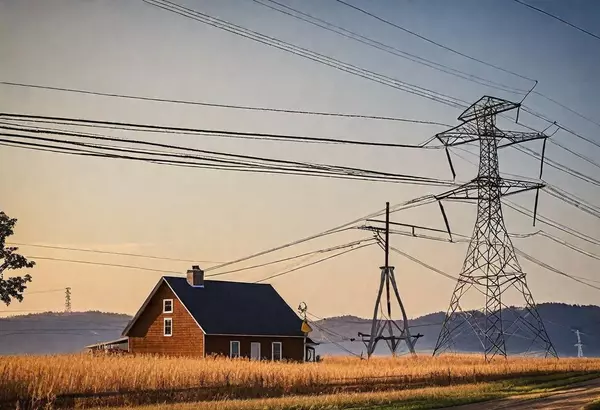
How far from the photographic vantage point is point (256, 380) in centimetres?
3797

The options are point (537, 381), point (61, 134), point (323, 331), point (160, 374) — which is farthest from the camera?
point (323, 331)

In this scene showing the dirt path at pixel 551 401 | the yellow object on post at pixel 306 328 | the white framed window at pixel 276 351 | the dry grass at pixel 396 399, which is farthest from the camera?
the yellow object on post at pixel 306 328

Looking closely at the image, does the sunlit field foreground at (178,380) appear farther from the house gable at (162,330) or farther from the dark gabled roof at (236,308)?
the house gable at (162,330)

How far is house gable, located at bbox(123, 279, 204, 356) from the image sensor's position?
56.9 metres

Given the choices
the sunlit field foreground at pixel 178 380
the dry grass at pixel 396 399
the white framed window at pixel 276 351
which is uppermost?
the white framed window at pixel 276 351

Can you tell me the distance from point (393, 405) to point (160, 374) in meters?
9.98

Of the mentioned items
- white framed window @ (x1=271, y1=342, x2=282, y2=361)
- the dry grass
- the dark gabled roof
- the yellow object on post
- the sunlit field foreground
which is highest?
the dark gabled roof

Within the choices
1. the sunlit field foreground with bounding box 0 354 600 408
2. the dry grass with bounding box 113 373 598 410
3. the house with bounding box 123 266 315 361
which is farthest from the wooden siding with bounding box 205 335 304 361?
the dry grass with bounding box 113 373 598 410

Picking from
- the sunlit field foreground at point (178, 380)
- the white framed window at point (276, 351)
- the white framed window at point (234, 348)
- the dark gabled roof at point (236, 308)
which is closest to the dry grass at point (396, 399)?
the sunlit field foreground at point (178, 380)

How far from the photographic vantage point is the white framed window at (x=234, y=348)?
188 ft

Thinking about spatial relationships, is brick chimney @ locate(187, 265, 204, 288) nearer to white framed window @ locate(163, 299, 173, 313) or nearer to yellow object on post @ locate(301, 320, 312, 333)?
white framed window @ locate(163, 299, 173, 313)

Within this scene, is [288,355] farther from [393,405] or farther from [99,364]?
[393,405]

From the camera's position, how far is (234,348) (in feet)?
189

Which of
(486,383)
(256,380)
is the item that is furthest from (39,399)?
(486,383)
